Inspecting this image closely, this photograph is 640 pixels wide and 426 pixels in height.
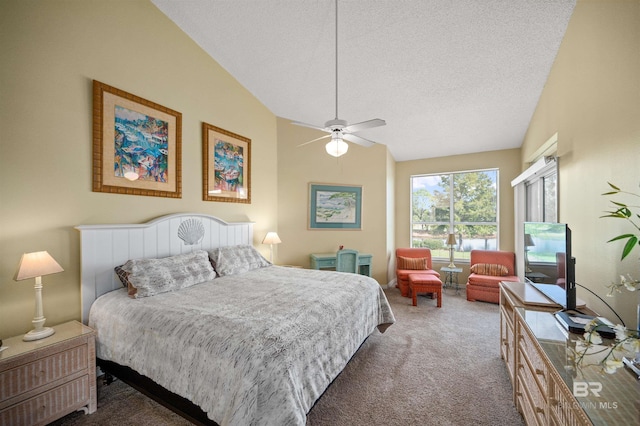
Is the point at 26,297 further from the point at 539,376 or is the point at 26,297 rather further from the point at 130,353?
the point at 539,376

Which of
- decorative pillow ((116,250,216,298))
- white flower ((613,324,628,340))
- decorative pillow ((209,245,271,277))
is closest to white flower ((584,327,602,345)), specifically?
white flower ((613,324,628,340))

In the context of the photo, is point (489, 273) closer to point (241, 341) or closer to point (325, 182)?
point (325, 182)

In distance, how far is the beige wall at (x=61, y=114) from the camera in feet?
6.46

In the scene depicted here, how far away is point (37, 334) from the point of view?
186 centimetres

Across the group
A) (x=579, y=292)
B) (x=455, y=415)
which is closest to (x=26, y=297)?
(x=455, y=415)

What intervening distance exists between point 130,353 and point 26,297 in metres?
0.98

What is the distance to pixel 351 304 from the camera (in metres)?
2.38

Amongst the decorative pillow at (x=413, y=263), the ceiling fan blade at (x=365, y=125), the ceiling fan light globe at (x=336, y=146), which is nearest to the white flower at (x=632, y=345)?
the ceiling fan blade at (x=365, y=125)

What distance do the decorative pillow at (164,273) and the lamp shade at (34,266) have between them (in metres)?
0.50

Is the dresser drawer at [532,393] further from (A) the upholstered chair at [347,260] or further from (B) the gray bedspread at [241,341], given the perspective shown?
(A) the upholstered chair at [347,260]

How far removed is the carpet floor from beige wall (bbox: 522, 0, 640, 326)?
104cm

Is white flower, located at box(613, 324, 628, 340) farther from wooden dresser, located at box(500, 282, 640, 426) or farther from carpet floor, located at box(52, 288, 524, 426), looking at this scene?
carpet floor, located at box(52, 288, 524, 426)

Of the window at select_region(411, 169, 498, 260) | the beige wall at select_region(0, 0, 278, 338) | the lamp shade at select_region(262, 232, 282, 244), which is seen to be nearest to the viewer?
the beige wall at select_region(0, 0, 278, 338)

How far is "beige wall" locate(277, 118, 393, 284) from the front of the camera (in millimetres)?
4832
